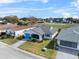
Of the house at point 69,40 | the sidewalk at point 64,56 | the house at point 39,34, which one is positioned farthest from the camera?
the house at point 39,34

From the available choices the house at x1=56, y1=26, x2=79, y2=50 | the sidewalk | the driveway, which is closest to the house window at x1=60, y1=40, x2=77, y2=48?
the house at x1=56, y1=26, x2=79, y2=50

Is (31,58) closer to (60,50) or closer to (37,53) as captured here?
(37,53)

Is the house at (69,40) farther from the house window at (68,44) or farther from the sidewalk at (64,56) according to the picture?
the sidewalk at (64,56)

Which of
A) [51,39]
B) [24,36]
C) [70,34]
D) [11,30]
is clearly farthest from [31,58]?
[11,30]

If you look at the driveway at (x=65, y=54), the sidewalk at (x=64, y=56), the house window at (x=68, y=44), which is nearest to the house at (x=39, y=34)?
the house window at (x=68, y=44)

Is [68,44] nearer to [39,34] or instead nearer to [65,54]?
[65,54]

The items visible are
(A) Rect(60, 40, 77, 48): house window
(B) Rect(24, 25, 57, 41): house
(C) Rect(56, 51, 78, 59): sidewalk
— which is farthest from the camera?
(B) Rect(24, 25, 57, 41): house

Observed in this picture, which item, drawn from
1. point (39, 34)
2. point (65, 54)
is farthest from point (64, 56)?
point (39, 34)

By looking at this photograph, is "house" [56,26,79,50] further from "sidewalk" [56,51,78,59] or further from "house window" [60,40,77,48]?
"sidewalk" [56,51,78,59]
